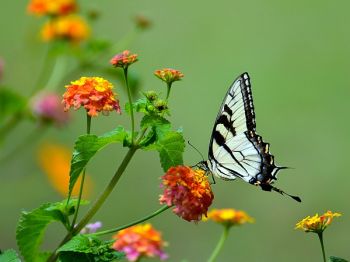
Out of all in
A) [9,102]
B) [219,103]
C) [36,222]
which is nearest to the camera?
[36,222]

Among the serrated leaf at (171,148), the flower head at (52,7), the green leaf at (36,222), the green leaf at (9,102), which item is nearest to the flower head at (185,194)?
the serrated leaf at (171,148)

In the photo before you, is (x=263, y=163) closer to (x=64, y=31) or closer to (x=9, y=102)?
(x=9, y=102)

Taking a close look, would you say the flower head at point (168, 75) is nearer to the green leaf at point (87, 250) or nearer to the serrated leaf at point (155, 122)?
the serrated leaf at point (155, 122)

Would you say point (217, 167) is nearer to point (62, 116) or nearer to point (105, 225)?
point (62, 116)

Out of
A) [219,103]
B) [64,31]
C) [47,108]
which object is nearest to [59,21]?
[64,31]

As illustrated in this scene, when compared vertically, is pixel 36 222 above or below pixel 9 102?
below

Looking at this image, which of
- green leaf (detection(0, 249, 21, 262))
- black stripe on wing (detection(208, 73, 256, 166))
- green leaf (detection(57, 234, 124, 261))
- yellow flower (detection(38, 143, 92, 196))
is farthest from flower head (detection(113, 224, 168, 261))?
yellow flower (detection(38, 143, 92, 196))

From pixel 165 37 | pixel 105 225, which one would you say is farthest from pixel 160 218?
Result: pixel 165 37

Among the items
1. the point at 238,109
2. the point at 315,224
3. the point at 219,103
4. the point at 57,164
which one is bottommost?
the point at 315,224
